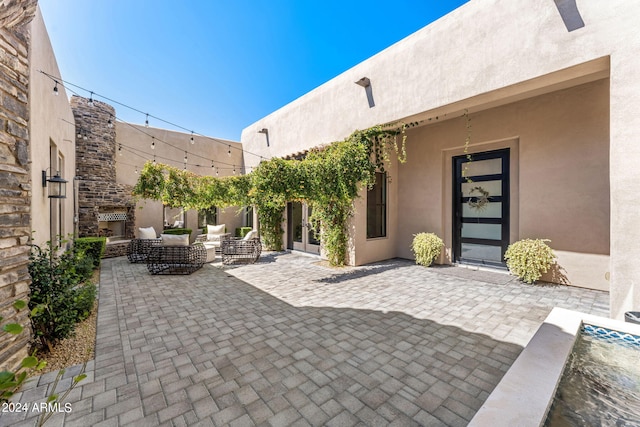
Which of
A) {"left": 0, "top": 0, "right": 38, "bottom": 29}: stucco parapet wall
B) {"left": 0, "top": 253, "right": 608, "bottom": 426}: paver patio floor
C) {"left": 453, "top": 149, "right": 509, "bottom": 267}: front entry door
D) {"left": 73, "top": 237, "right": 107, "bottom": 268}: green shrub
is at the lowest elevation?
{"left": 0, "top": 253, "right": 608, "bottom": 426}: paver patio floor

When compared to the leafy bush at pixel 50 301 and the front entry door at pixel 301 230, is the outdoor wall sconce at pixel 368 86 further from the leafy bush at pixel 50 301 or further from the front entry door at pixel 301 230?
the leafy bush at pixel 50 301

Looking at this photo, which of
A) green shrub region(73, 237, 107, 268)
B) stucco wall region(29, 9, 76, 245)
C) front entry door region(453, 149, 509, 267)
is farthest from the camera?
green shrub region(73, 237, 107, 268)

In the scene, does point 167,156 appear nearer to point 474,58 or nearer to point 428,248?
Result: point 428,248

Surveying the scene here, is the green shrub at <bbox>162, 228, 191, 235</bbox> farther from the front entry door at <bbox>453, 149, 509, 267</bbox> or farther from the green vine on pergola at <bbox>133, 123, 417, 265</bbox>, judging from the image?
the front entry door at <bbox>453, 149, 509, 267</bbox>

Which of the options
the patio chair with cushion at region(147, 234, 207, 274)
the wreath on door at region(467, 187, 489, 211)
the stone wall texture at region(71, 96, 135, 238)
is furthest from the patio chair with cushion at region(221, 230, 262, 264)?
the wreath on door at region(467, 187, 489, 211)

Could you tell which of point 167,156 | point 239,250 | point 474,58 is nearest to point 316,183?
point 239,250

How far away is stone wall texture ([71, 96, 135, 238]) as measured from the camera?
9.65 metres

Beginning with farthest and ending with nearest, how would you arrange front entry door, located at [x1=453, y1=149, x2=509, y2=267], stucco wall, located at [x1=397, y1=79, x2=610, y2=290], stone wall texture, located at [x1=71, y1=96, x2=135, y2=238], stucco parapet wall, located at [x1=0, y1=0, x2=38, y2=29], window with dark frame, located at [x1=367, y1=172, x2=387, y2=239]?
stone wall texture, located at [x1=71, y1=96, x2=135, y2=238] → window with dark frame, located at [x1=367, y1=172, x2=387, y2=239] → front entry door, located at [x1=453, y1=149, x2=509, y2=267] → stucco wall, located at [x1=397, y1=79, x2=610, y2=290] → stucco parapet wall, located at [x1=0, y1=0, x2=38, y2=29]

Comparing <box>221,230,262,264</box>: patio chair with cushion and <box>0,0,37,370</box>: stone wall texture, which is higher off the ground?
<box>0,0,37,370</box>: stone wall texture

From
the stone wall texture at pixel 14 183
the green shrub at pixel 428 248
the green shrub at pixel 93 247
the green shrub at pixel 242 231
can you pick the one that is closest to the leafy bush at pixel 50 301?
the stone wall texture at pixel 14 183

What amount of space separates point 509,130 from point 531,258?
116 inches

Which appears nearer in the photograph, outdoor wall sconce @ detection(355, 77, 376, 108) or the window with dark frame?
outdoor wall sconce @ detection(355, 77, 376, 108)

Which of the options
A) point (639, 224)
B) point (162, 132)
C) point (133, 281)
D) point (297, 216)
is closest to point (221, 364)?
point (133, 281)

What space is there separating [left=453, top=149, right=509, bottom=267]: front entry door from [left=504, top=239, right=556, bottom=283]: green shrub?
0.76 meters
